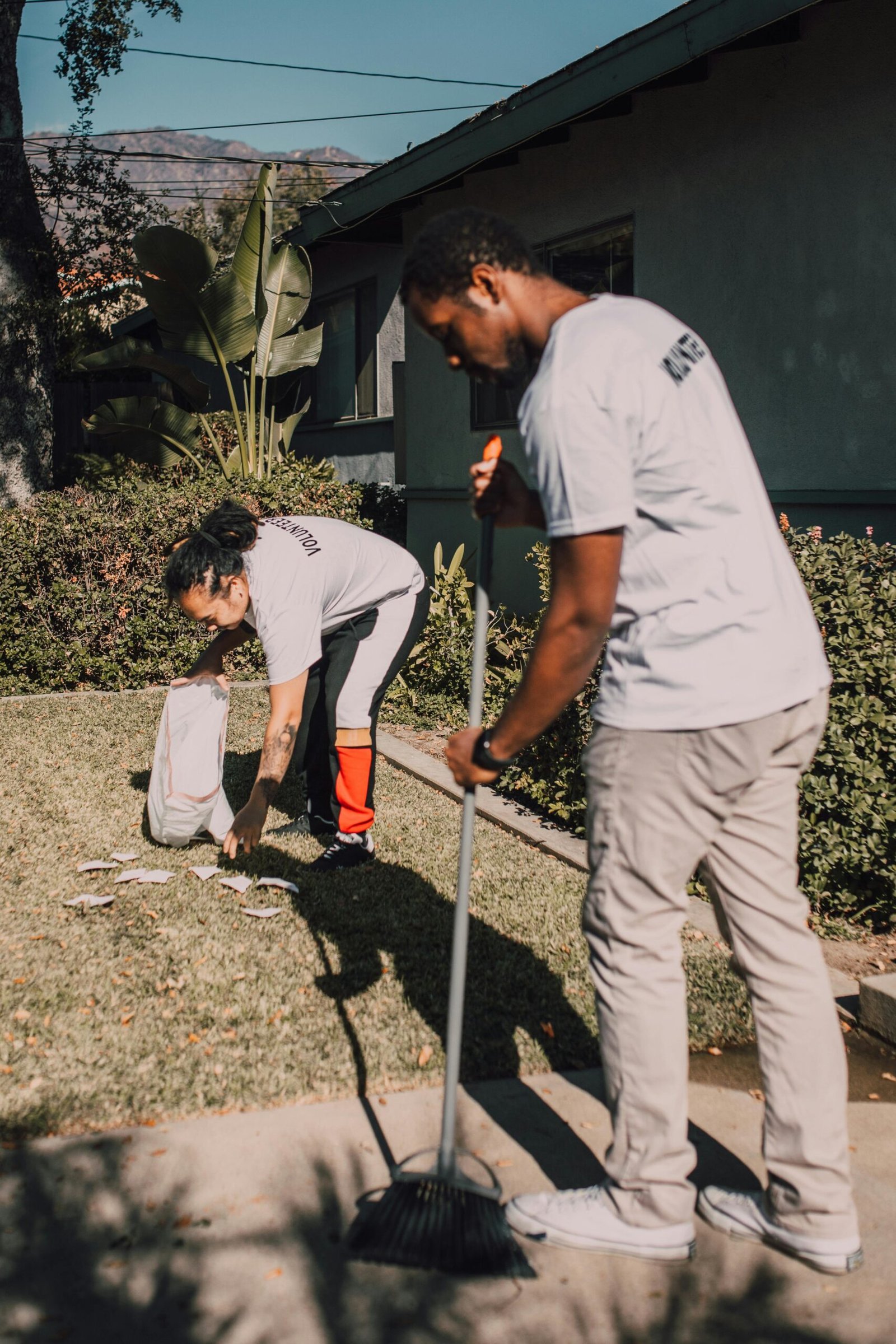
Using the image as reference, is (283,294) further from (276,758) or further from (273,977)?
(273,977)

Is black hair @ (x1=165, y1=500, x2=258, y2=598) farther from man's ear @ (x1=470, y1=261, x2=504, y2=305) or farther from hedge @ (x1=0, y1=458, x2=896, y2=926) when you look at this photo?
man's ear @ (x1=470, y1=261, x2=504, y2=305)

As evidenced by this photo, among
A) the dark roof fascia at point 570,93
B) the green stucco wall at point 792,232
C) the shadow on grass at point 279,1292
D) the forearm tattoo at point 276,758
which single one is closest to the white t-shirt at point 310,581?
the forearm tattoo at point 276,758

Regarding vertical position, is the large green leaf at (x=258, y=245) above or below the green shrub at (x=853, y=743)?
above

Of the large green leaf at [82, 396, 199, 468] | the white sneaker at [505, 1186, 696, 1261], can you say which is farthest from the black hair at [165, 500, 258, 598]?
the large green leaf at [82, 396, 199, 468]


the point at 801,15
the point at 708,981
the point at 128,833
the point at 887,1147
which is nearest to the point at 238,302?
the point at 801,15

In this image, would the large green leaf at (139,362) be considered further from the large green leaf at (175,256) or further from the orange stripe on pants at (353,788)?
the orange stripe on pants at (353,788)

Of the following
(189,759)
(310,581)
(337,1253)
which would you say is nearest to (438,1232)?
(337,1253)

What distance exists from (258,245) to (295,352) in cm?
117

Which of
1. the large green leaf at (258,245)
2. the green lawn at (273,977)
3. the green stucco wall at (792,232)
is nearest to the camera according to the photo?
the green lawn at (273,977)

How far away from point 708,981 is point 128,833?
3.00m

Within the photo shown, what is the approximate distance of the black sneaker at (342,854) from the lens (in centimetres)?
511

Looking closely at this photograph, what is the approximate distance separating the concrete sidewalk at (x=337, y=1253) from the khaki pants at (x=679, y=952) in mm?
179

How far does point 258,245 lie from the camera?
12.0 metres

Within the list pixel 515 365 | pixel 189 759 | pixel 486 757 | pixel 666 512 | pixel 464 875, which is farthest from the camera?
pixel 189 759
